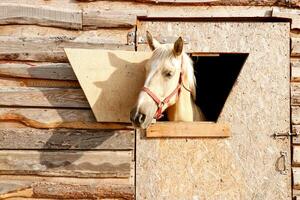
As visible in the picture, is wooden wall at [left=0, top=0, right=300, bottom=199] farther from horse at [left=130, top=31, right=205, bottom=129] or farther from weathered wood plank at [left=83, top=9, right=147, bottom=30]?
horse at [left=130, top=31, right=205, bottom=129]

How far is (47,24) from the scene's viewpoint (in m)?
4.55

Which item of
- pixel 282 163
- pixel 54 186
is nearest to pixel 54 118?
pixel 54 186

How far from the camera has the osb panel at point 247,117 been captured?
15.2 ft

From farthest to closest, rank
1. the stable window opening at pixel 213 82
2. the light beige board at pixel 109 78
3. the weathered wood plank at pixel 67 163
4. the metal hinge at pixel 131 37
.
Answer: the stable window opening at pixel 213 82, the metal hinge at pixel 131 37, the weathered wood plank at pixel 67 163, the light beige board at pixel 109 78

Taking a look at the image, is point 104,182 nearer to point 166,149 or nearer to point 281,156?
point 166,149

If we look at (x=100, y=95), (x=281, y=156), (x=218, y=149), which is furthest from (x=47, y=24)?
(x=281, y=156)

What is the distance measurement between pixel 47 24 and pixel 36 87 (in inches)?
25.2

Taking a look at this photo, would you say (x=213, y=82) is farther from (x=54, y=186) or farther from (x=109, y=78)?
(x=54, y=186)

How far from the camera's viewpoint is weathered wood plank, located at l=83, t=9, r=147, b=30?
456cm

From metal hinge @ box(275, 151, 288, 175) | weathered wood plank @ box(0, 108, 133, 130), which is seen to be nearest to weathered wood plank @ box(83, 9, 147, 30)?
weathered wood plank @ box(0, 108, 133, 130)

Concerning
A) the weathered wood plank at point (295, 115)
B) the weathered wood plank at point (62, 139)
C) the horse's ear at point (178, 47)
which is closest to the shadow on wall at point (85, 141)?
the weathered wood plank at point (62, 139)

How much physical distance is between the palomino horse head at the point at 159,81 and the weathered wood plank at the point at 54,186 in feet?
2.96

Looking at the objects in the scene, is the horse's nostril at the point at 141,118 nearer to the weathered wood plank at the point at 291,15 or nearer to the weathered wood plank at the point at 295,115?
the weathered wood plank at the point at 295,115

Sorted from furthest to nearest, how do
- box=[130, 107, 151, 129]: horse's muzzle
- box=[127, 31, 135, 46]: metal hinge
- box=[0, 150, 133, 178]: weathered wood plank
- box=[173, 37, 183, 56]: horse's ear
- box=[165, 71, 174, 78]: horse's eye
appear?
box=[127, 31, 135, 46]: metal hinge → box=[0, 150, 133, 178]: weathered wood plank → box=[165, 71, 174, 78]: horse's eye → box=[173, 37, 183, 56]: horse's ear → box=[130, 107, 151, 129]: horse's muzzle
